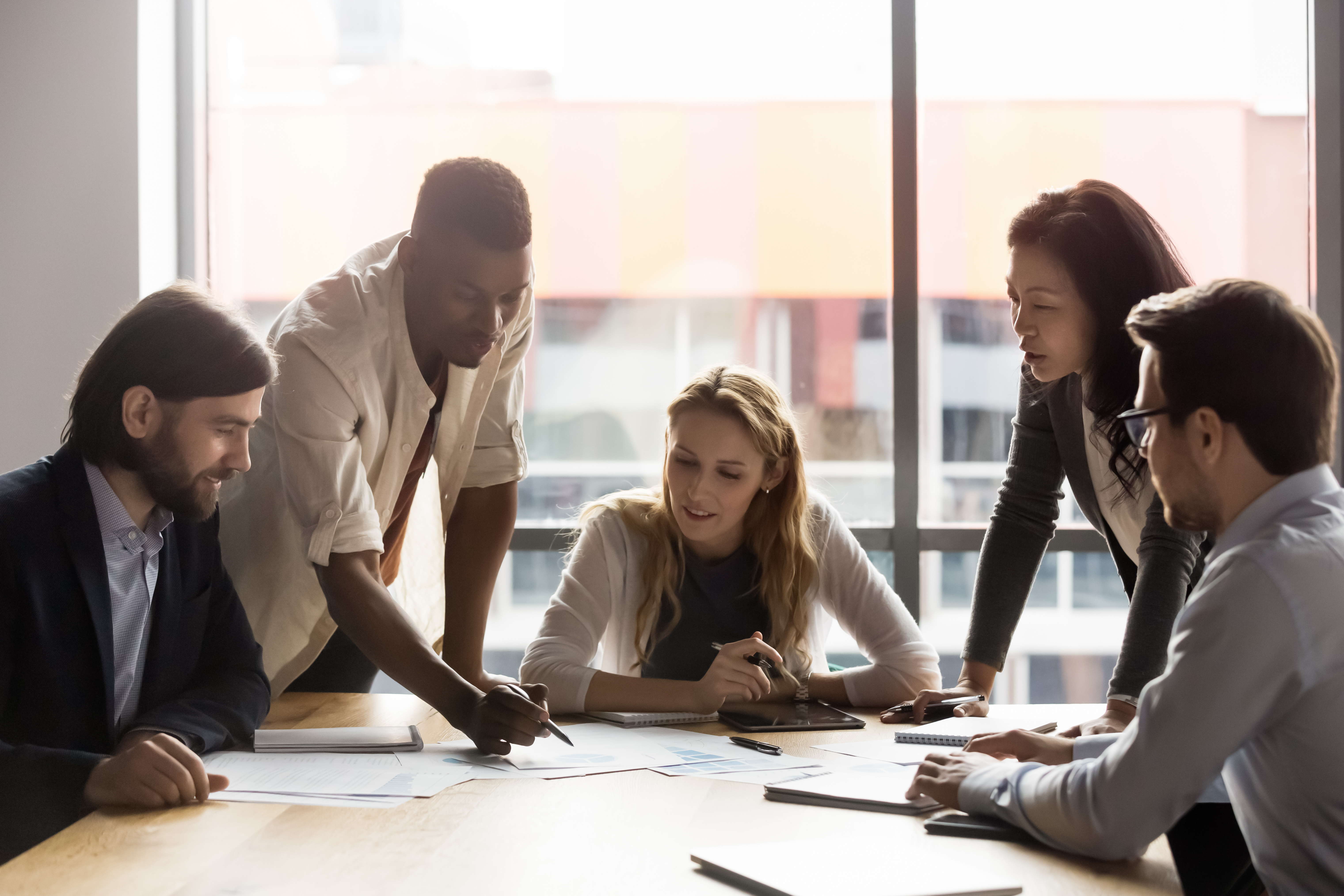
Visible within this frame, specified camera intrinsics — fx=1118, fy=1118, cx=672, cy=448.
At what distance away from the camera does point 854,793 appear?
1.31m

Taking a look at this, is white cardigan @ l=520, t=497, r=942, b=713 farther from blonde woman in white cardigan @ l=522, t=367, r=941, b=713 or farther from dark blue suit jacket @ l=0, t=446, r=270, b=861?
dark blue suit jacket @ l=0, t=446, r=270, b=861

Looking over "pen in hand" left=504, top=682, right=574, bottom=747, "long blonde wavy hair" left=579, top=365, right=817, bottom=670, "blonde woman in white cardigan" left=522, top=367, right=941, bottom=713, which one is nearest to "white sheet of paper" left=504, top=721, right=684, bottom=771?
"pen in hand" left=504, top=682, right=574, bottom=747

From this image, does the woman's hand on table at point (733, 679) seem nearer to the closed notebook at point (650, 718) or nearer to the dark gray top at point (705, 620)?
the closed notebook at point (650, 718)

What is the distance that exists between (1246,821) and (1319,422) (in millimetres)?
416

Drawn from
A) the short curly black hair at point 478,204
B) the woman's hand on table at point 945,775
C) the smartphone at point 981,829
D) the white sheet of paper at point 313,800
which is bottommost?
the white sheet of paper at point 313,800

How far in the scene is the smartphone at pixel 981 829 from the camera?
117 cm

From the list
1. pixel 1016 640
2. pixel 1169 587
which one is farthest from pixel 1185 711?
pixel 1016 640

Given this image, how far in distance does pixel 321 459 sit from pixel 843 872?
1.04 m

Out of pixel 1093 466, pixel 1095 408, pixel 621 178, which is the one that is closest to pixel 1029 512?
pixel 1093 466

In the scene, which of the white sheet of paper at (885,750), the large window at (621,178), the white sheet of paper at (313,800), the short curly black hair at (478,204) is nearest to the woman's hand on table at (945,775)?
the white sheet of paper at (885,750)

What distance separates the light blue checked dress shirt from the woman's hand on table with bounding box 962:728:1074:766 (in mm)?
1115

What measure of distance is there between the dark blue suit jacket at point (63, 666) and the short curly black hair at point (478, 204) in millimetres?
642

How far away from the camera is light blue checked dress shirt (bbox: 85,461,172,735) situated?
1.51 meters

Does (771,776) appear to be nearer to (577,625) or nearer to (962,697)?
(962,697)
